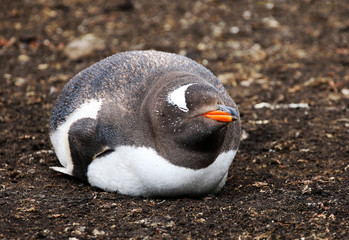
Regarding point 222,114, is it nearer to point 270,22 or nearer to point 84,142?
point 84,142

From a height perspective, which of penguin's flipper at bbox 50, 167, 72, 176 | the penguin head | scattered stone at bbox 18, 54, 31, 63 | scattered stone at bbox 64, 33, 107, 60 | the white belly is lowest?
scattered stone at bbox 18, 54, 31, 63

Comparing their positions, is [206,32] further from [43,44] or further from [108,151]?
[108,151]

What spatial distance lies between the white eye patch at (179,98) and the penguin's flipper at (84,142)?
817 mm

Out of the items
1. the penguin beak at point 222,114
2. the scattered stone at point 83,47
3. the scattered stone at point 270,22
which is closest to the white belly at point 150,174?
the penguin beak at point 222,114

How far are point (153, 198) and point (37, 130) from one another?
2.56m

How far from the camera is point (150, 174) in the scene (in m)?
4.66

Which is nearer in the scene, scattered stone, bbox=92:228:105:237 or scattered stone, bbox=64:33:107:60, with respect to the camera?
scattered stone, bbox=92:228:105:237

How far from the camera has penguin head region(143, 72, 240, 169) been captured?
4.39 metres

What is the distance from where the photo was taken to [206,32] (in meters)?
9.73

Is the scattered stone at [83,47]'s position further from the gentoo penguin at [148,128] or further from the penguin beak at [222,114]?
the penguin beak at [222,114]

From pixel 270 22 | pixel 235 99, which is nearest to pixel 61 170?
pixel 235 99

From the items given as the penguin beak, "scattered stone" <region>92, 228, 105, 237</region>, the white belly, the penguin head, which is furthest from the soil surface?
the penguin beak

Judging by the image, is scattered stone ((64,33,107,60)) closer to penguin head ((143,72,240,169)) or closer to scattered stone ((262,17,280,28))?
scattered stone ((262,17,280,28))

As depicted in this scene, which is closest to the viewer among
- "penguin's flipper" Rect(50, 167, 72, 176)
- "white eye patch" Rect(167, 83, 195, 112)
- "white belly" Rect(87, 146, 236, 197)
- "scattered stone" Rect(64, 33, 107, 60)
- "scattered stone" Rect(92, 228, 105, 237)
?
"scattered stone" Rect(92, 228, 105, 237)
